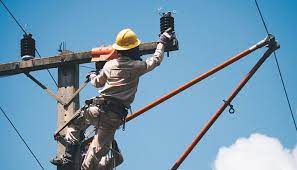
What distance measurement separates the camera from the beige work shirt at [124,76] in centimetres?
791

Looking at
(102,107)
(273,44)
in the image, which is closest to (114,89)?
(102,107)

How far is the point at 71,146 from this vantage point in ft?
27.9

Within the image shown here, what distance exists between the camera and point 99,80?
8102mm

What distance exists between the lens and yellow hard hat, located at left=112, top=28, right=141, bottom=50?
8.05 m

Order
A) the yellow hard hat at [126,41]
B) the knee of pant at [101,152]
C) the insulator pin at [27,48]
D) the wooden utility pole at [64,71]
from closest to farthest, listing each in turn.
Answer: the knee of pant at [101,152], the yellow hard hat at [126,41], the wooden utility pole at [64,71], the insulator pin at [27,48]

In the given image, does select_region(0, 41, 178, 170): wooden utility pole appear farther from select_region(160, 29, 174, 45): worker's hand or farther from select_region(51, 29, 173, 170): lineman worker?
select_region(51, 29, 173, 170): lineman worker

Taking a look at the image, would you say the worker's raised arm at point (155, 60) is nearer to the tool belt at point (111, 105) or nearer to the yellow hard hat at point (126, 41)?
the yellow hard hat at point (126, 41)

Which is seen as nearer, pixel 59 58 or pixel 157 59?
pixel 157 59

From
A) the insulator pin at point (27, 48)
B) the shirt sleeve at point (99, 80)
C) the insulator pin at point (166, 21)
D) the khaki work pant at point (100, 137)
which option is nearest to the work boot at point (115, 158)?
the khaki work pant at point (100, 137)

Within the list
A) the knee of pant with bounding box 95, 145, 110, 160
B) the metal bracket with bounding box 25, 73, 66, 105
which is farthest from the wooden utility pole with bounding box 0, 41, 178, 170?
the knee of pant with bounding box 95, 145, 110, 160

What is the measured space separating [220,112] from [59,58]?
235 centimetres

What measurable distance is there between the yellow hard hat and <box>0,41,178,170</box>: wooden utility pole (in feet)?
A: 2.82

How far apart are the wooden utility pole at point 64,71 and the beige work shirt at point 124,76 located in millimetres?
968

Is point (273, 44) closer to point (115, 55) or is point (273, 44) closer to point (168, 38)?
point (168, 38)
